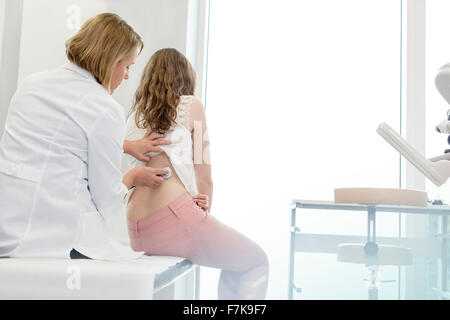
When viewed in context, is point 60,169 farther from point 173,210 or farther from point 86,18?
point 86,18

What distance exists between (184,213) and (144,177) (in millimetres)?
163

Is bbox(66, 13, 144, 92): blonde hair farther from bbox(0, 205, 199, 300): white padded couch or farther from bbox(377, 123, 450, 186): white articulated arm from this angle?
bbox(377, 123, 450, 186): white articulated arm

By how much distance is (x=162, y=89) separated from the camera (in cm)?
172

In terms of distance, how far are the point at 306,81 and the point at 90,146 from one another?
1995 millimetres

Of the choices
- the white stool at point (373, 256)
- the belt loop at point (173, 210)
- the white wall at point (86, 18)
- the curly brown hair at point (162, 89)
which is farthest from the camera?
the white wall at point (86, 18)

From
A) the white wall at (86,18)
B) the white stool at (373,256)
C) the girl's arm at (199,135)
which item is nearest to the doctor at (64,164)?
the girl's arm at (199,135)

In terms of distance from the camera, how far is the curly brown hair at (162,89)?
1.63 metres

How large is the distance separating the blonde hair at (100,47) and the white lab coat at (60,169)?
5 cm

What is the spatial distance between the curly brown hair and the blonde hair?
10.8 inches

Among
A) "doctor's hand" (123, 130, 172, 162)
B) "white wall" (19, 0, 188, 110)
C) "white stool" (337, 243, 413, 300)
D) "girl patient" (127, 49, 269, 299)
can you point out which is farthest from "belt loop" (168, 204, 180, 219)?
"white wall" (19, 0, 188, 110)

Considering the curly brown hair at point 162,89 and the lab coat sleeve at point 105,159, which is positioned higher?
the curly brown hair at point 162,89

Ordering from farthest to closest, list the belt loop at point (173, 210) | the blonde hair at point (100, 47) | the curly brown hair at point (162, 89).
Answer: the curly brown hair at point (162, 89)
the belt loop at point (173, 210)
the blonde hair at point (100, 47)

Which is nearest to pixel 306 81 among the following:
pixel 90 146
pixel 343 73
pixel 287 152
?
pixel 343 73

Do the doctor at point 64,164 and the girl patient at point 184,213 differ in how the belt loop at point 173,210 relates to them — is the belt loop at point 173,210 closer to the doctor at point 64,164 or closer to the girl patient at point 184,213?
the girl patient at point 184,213
